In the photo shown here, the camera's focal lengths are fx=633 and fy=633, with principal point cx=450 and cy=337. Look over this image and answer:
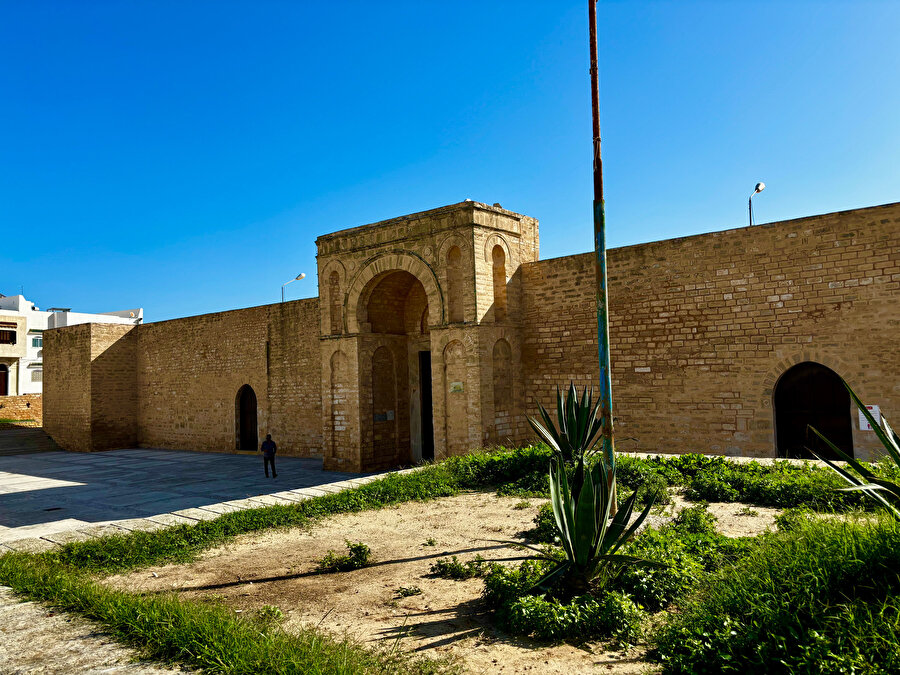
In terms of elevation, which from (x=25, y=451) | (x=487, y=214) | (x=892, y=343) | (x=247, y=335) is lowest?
(x=25, y=451)

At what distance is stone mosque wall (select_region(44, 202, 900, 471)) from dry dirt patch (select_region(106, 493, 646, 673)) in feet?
11.4

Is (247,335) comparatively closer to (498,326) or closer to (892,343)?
(498,326)

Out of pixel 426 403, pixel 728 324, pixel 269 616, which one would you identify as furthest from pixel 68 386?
pixel 728 324

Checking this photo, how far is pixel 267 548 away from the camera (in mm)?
6836

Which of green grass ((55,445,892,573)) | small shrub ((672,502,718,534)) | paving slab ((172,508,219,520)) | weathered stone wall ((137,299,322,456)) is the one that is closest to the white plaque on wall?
green grass ((55,445,892,573))

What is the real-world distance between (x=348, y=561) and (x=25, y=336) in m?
40.3

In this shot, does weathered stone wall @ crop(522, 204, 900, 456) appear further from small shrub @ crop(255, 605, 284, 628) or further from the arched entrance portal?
small shrub @ crop(255, 605, 284, 628)

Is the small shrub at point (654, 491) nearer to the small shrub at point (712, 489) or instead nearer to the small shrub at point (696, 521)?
the small shrub at point (712, 489)

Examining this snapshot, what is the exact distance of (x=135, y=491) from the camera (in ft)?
37.1

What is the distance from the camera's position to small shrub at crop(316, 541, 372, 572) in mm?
5828

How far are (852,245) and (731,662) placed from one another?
749cm

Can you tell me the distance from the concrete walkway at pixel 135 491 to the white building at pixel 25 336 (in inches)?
805

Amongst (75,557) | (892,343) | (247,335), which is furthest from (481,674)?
(247,335)

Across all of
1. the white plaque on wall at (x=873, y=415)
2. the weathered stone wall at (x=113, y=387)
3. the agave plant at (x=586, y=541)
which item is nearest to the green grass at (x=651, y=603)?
the agave plant at (x=586, y=541)
